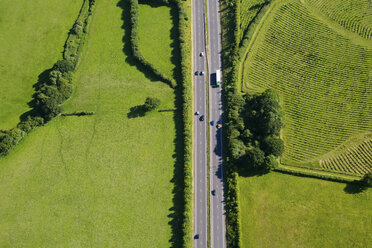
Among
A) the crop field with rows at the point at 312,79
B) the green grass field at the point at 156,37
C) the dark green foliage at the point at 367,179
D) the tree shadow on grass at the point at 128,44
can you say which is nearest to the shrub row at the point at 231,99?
the crop field with rows at the point at 312,79

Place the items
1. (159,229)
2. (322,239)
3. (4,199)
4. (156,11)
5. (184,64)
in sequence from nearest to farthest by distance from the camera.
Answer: (322,239) < (159,229) < (4,199) < (184,64) < (156,11)

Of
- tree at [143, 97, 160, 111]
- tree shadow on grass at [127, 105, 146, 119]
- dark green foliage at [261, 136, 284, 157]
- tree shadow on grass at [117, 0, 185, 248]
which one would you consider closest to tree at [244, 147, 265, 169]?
dark green foliage at [261, 136, 284, 157]

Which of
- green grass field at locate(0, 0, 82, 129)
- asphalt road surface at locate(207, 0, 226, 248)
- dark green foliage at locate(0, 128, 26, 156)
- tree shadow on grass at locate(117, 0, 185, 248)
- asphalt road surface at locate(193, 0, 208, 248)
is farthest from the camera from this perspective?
green grass field at locate(0, 0, 82, 129)

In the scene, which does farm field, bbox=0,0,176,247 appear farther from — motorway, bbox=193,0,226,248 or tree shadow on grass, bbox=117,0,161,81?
motorway, bbox=193,0,226,248

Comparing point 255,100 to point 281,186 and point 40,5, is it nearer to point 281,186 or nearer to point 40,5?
point 281,186

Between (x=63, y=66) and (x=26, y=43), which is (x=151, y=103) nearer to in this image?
(x=63, y=66)

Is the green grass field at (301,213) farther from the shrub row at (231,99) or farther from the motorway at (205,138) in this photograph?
the motorway at (205,138)

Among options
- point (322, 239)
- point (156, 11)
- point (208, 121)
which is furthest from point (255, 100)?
point (156, 11)
